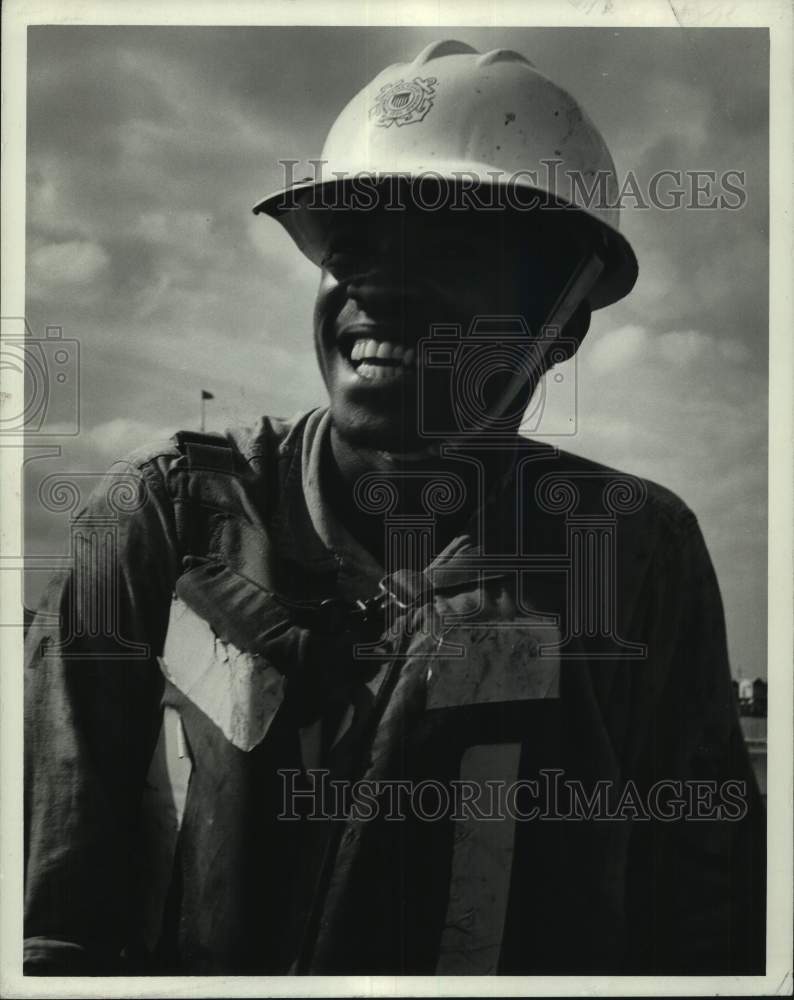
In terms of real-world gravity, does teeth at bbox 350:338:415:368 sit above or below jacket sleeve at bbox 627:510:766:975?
above

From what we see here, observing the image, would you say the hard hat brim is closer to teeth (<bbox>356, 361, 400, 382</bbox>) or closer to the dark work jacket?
teeth (<bbox>356, 361, 400, 382</bbox>)

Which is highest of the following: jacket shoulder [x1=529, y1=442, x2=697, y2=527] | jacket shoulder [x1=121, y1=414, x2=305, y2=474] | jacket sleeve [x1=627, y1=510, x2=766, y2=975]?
jacket shoulder [x1=121, y1=414, x2=305, y2=474]

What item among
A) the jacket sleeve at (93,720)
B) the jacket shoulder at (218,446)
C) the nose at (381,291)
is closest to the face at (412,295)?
the nose at (381,291)

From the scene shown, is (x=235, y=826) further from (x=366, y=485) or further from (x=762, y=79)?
(x=762, y=79)

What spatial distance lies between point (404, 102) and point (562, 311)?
0.85 metres

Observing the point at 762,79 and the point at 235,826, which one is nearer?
the point at 235,826

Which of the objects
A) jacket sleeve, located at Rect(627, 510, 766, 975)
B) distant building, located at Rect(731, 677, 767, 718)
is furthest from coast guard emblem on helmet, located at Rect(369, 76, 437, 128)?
distant building, located at Rect(731, 677, 767, 718)

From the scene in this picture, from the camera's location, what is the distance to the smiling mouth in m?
3.95

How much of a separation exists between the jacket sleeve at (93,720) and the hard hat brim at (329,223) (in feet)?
2.97

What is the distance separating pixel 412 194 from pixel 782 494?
1.58 m

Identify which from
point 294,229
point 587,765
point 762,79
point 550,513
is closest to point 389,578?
point 550,513

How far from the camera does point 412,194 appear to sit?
3.92 metres

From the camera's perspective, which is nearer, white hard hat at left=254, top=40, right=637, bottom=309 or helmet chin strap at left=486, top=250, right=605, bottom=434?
white hard hat at left=254, top=40, right=637, bottom=309

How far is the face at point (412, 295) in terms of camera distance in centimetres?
393
